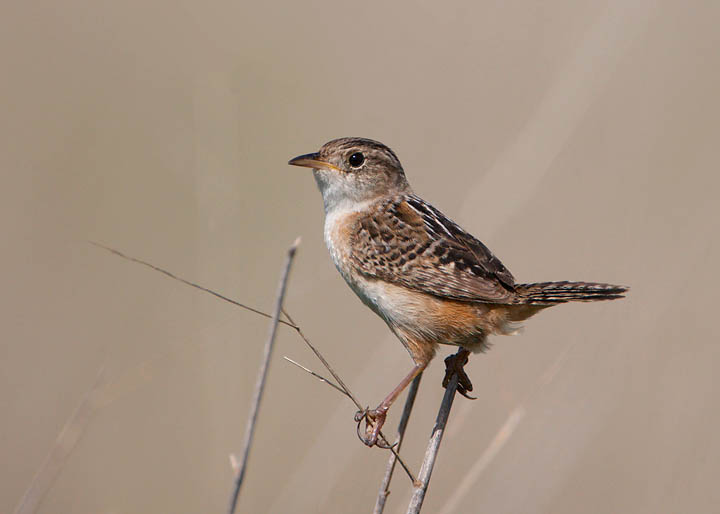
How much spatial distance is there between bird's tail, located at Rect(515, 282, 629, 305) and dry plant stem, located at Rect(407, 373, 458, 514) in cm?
49

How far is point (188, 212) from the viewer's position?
768 centimetres

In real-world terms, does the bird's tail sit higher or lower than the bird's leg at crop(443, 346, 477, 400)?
higher

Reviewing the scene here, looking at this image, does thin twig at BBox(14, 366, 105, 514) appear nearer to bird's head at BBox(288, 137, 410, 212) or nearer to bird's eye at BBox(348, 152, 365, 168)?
bird's head at BBox(288, 137, 410, 212)

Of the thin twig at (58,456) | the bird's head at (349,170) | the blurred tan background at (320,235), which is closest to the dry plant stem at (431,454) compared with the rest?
the blurred tan background at (320,235)

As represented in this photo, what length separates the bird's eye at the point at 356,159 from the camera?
420 cm

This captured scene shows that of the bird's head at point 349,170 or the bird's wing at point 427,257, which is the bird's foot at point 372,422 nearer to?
the bird's wing at point 427,257

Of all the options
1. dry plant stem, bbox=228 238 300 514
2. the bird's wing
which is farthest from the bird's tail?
dry plant stem, bbox=228 238 300 514

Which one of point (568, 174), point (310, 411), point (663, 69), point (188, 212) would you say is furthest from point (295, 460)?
Result: point (663, 69)

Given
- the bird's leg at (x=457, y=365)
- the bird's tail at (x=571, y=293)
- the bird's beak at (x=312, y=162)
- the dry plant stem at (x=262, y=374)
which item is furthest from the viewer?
the bird's beak at (x=312, y=162)

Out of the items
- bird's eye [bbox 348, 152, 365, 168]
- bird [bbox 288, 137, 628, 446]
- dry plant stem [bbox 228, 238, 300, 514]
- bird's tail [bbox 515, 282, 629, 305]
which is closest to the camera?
dry plant stem [bbox 228, 238, 300, 514]

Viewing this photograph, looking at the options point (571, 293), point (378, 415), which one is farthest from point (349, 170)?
point (571, 293)

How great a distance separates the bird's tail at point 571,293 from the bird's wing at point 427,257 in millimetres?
107

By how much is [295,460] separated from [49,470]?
143 inches

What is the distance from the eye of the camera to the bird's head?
4137mm
